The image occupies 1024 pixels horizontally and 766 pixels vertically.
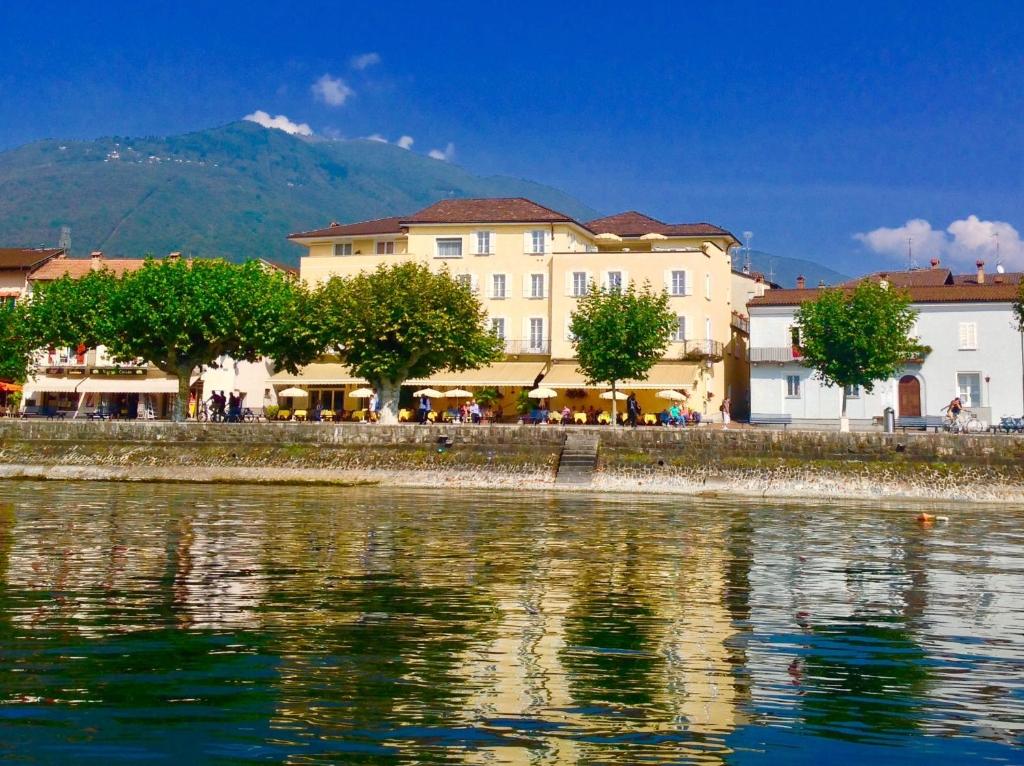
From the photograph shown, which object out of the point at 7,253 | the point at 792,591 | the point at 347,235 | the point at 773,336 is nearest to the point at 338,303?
the point at 347,235

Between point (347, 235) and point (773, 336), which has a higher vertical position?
point (347, 235)

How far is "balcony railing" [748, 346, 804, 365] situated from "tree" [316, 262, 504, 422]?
20.3m

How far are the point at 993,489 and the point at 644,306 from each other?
23.5 m

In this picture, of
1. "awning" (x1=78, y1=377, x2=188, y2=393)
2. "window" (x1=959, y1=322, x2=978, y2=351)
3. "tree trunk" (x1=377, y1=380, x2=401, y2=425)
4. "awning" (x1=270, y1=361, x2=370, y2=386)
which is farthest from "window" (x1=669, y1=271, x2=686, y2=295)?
"awning" (x1=78, y1=377, x2=188, y2=393)

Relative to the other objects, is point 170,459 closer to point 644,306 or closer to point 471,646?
point 644,306

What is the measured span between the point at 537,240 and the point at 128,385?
2908cm

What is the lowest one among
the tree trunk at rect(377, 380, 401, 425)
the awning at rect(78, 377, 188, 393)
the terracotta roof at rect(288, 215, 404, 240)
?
the tree trunk at rect(377, 380, 401, 425)

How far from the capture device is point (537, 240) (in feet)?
233

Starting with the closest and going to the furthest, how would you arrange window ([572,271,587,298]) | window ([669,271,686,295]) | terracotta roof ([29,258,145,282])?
window ([669,271,686,295])
window ([572,271,587,298])
terracotta roof ([29,258,145,282])

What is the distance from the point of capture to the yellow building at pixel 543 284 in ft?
218

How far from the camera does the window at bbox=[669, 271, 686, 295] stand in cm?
6744

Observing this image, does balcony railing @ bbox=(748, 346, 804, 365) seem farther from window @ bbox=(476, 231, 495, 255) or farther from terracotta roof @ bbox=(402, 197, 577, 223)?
window @ bbox=(476, 231, 495, 255)

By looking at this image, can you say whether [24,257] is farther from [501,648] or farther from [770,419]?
[501,648]

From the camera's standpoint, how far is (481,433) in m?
45.5
